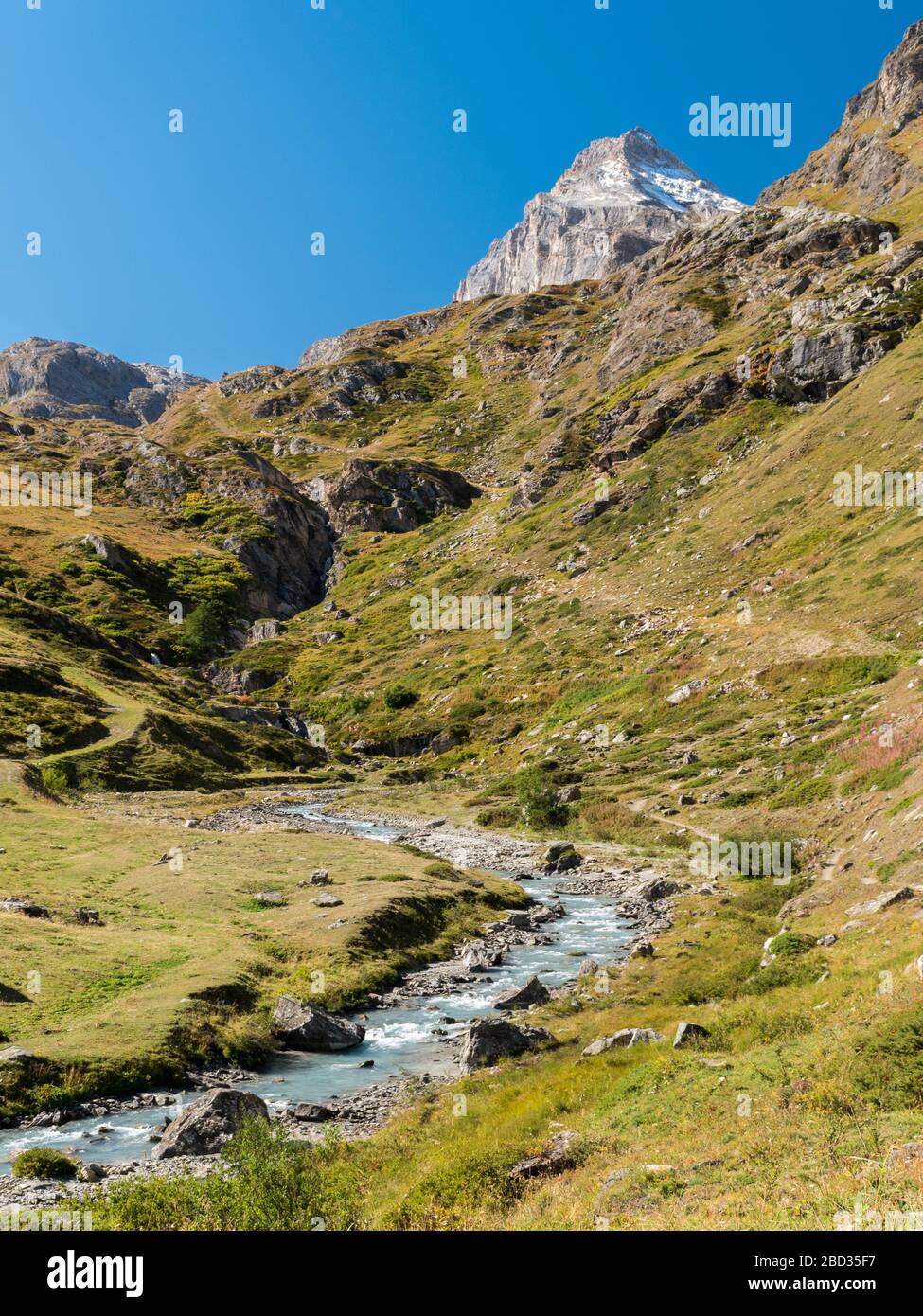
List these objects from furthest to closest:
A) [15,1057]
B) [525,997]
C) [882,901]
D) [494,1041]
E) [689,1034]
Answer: [525,997]
[882,901]
[494,1041]
[15,1057]
[689,1034]

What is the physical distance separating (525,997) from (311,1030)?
24.7 ft

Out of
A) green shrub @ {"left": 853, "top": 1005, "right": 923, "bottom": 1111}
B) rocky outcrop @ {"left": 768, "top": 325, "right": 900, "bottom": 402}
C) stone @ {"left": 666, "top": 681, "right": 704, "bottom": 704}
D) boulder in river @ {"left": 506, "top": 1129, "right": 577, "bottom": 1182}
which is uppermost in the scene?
rocky outcrop @ {"left": 768, "top": 325, "right": 900, "bottom": 402}

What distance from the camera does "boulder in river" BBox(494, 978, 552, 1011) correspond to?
27.3 meters

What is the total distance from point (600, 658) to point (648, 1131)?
80.1 m

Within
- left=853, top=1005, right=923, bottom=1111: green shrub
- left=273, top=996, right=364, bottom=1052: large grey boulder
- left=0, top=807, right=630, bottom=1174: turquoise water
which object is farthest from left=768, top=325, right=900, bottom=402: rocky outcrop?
left=853, top=1005, right=923, bottom=1111: green shrub

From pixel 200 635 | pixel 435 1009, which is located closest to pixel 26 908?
pixel 435 1009

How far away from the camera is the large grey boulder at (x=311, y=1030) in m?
24.7

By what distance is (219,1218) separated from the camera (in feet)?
42.1

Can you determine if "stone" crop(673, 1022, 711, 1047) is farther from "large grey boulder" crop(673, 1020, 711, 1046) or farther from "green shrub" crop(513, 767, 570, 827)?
"green shrub" crop(513, 767, 570, 827)

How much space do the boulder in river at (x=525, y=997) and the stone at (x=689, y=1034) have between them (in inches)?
331

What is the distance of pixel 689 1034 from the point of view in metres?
19.4

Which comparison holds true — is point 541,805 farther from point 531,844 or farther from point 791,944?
point 791,944

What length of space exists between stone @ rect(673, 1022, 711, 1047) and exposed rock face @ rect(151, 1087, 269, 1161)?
10001 millimetres

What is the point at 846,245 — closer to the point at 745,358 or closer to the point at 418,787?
the point at 745,358
